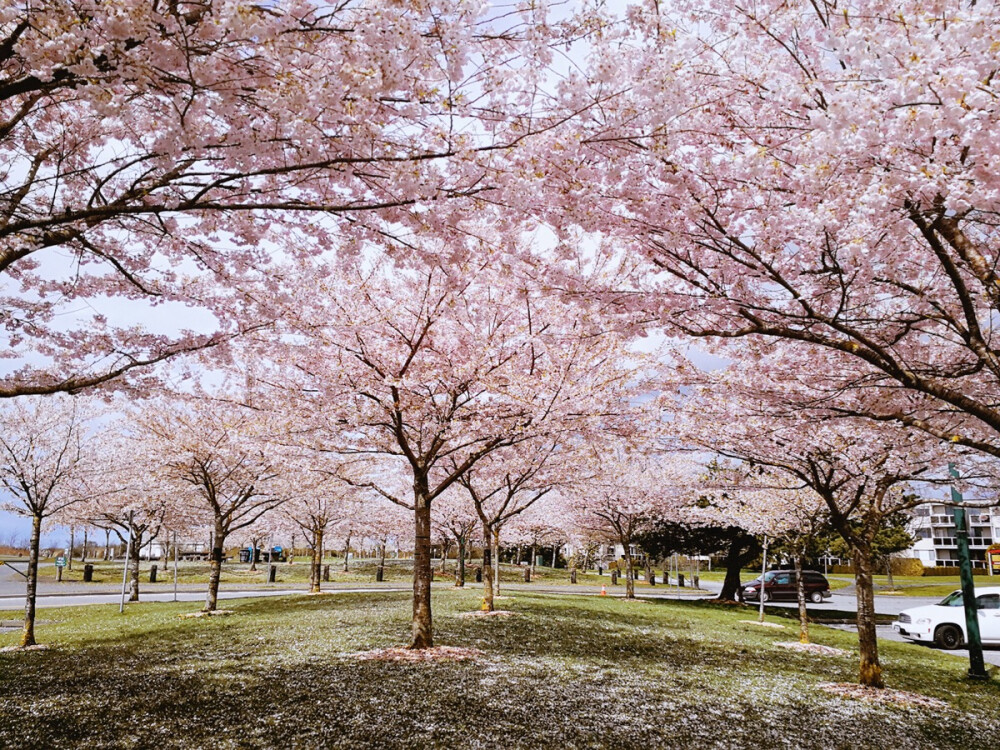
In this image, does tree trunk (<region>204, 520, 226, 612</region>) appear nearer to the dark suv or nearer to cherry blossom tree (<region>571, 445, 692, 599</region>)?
cherry blossom tree (<region>571, 445, 692, 599</region>)

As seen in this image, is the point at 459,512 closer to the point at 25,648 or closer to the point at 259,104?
the point at 25,648

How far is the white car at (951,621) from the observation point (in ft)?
50.6

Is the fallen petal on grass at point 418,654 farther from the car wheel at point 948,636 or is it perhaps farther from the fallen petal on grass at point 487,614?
the car wheel at point 948,636

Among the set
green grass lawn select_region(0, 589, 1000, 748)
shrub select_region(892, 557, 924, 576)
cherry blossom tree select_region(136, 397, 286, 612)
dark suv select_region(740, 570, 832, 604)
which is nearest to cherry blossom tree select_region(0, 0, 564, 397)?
green grass lawn select_region(0, 589, 1000, 748)

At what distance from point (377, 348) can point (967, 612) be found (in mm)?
11990

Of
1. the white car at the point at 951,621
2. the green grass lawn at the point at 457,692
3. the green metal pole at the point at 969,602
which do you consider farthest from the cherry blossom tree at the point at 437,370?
the white car at the point at 951,621

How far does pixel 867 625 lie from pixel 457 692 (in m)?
6.57

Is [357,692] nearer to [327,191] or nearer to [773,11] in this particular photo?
[327,191]

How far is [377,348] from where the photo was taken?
1125 cm

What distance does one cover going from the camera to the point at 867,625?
30.3ft

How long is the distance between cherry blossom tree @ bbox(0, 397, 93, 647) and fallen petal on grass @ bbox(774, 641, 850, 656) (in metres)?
15.7

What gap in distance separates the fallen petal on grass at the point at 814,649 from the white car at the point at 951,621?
15.4 ft

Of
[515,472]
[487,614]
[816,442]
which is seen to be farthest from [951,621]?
[487,614]

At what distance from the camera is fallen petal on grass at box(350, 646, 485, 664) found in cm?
951
